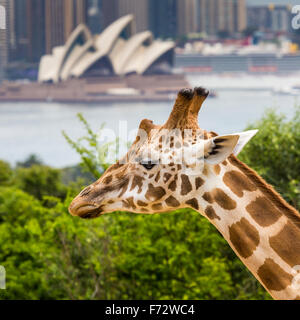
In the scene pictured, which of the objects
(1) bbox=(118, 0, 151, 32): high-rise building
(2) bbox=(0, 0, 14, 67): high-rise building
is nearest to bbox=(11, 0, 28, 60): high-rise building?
(2) bbox=(0, 0, 14, 67): high-rise building

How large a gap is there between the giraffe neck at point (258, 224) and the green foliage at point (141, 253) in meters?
3.19

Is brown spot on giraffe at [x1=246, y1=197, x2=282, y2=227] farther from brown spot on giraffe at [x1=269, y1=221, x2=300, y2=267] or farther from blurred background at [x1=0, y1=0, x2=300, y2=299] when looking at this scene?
blurred background at [x1=0, y1=0, x2=300, y2=299]

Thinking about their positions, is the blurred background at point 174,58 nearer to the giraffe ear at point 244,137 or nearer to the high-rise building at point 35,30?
the high-rise building at point 35,30

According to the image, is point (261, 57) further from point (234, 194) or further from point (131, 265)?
point (234, 194)

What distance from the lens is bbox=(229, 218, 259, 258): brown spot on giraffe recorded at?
77.5 inches

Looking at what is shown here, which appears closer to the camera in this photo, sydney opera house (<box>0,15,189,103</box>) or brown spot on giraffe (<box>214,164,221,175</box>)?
brown spot on giraffe (<box>214,164,221,175</box>)

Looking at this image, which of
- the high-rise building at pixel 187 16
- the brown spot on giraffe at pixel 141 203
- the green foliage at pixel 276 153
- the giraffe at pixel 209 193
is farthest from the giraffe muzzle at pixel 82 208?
the high-rise building at pixel 187 16

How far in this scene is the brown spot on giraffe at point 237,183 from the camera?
198 cm

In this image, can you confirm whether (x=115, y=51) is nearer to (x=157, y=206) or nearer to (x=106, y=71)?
(x=106, y=71)

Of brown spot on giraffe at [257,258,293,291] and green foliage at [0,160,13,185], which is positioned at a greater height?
brown spot on giraffe at [257,258,293,291]

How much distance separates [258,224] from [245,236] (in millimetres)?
48

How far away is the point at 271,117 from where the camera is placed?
21.8 feet

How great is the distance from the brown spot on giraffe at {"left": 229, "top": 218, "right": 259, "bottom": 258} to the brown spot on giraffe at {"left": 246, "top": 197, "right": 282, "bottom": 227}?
3cm
